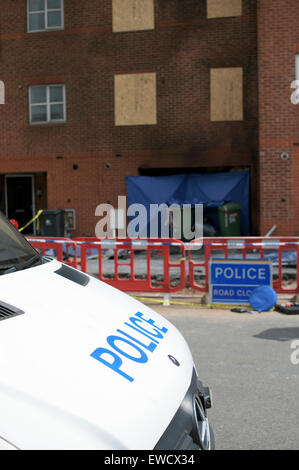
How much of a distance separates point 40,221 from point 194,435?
61.4 ft

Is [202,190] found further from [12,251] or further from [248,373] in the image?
[12,251]

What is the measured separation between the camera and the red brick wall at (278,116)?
16625 mm

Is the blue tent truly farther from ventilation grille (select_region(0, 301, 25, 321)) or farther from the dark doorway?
ventilation grille (select_region(0, 301, 25, 321))

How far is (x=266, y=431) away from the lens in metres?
3.87

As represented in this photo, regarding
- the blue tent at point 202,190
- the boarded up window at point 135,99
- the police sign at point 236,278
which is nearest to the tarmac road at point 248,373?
the police sign at point 236,278

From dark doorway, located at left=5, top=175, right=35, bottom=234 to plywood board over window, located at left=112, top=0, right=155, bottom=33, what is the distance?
716cm

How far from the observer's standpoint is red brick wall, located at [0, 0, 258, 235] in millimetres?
18891

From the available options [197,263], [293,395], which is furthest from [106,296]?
[197,263]

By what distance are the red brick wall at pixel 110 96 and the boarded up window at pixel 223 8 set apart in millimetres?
179

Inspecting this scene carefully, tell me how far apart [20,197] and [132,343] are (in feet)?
68.7

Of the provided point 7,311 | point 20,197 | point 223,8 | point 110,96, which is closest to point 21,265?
point 7,311

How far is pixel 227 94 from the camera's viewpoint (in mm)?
18875

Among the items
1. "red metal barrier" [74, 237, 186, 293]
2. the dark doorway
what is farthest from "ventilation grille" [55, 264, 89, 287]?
the dark doorway

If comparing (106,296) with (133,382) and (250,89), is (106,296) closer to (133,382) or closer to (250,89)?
(133,382)
